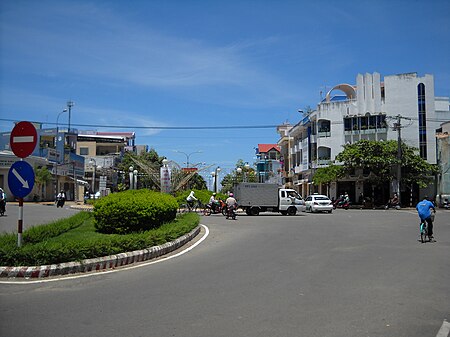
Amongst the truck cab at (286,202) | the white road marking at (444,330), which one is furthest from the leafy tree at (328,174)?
the white road marking at (444,330)

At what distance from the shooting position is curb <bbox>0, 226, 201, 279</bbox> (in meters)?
8.55

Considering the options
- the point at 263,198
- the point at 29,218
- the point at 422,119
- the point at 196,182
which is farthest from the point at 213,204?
the point at 196,182

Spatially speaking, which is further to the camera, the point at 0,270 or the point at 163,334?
the point at 0,270

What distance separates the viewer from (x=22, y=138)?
944cm

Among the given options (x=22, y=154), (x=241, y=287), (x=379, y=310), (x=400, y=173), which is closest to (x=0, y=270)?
(x=22, y=154)

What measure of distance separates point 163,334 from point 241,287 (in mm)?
2723

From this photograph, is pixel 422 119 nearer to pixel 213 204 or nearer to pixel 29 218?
pixel 213 204

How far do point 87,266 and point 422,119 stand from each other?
50236 millimetres

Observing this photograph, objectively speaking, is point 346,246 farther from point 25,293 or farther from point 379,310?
point 25,293

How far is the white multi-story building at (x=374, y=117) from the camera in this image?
51.3 meters

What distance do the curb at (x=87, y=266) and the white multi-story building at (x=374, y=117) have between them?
140ft

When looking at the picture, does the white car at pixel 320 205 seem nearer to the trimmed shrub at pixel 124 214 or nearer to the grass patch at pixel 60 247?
the trimmed shrub at pixel 124 214

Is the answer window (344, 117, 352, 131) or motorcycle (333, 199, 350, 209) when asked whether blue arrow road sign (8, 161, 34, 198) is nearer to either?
motorcycle (333, 199, 350, 209)

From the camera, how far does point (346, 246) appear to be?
13602 millimetres
